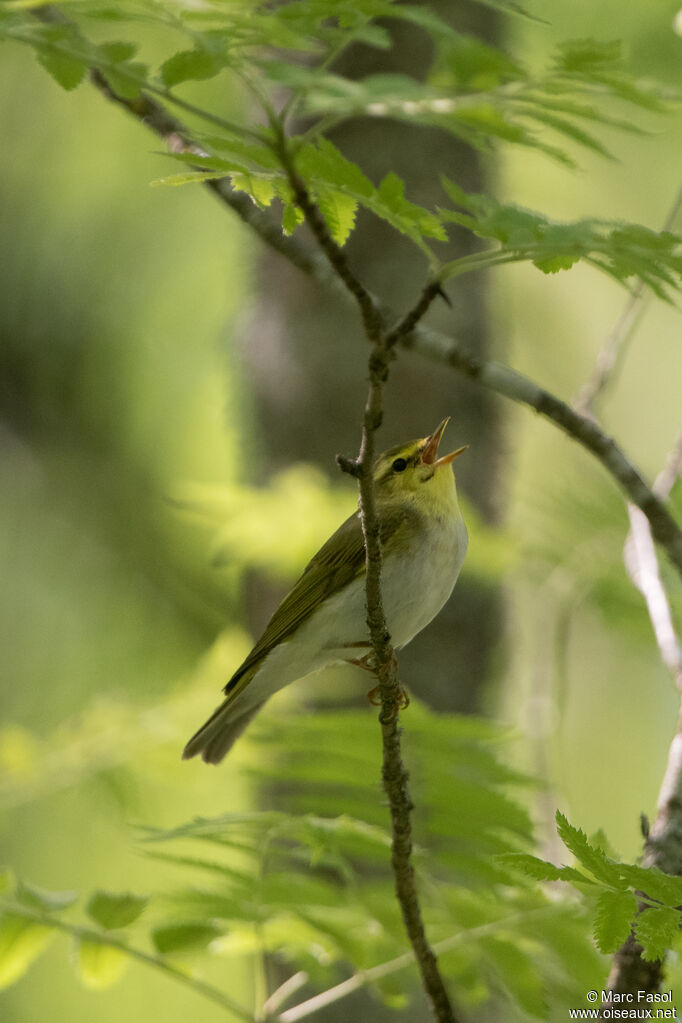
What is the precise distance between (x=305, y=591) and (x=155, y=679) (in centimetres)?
342

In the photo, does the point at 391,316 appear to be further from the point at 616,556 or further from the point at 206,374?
the point at 206,374

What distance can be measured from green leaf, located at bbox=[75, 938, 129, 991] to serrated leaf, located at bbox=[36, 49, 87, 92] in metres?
1.71

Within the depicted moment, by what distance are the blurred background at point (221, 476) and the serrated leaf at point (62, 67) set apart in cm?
229

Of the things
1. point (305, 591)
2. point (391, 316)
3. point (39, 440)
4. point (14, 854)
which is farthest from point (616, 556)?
Answer: point (14, 854)

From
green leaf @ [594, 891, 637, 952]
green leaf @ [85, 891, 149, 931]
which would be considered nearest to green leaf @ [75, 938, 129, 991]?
green leaf @ [85, 891, 149, 931]

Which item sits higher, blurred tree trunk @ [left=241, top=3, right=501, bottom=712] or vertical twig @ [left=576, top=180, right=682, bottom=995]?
blurred tree trunk @ [left=241, top=3, right=501, bottom=712]

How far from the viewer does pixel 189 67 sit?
153 cm

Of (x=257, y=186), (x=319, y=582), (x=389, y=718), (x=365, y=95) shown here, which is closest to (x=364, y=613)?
(x=319, y=582)

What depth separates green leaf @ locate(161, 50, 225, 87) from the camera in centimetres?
151

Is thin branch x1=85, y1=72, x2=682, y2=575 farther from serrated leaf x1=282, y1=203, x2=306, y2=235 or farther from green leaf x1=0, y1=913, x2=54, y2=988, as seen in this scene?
green leaf x1=0, y1=913, x2=54, y2=988

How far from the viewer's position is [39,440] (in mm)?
6867

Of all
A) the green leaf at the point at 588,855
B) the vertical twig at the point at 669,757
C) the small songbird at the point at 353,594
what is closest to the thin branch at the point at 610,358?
the vertical twig at the point at 669,757

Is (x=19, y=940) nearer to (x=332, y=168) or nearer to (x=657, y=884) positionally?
(x=657, y=884)

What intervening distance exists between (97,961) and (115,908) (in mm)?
219
